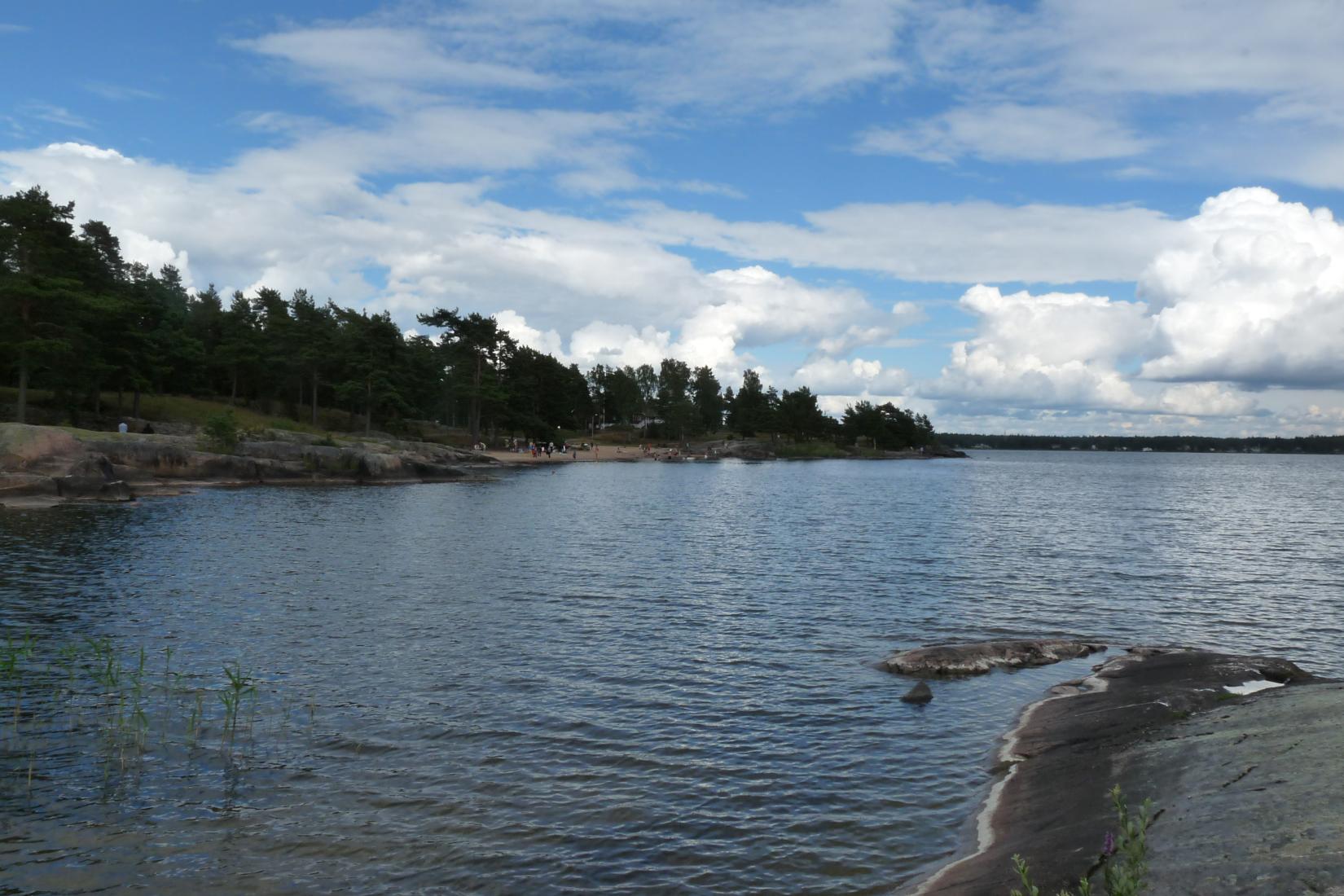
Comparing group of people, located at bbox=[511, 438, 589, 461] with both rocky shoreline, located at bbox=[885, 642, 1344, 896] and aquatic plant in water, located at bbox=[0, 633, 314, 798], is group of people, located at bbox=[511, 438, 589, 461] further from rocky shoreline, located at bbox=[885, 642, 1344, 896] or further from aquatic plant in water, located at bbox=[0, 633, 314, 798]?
rocky shoreline, located at bbox=[885, 642, 1344, 896]

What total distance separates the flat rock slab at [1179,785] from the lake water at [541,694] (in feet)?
3.35

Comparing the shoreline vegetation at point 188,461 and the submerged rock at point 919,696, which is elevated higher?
the shoreline vegetation at point 188,461

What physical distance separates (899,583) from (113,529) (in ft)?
132

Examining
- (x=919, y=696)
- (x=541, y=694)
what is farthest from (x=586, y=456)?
(x=919, y=696)

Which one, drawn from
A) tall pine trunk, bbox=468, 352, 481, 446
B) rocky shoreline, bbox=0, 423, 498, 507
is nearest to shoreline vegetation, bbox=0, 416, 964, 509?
rocky shoreline, bbox=0, 423, 498, 507

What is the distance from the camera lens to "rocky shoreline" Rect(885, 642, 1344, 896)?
852 centimetres

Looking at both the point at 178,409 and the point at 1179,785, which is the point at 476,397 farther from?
the point at 1179,785

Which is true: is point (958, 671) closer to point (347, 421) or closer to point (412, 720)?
point (412, 720)

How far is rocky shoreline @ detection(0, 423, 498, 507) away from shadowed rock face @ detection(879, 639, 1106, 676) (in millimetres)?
55673

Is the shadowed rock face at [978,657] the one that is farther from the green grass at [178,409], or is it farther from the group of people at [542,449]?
the group of people at [542,449]

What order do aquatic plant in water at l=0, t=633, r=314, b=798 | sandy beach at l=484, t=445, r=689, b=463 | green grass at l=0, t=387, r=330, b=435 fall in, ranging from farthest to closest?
sandy beach at l=484, t=445, r=689, b=463, green grass at l=0, t=387, r=330, b=435, aquatic plant in water at l=0, t=633, r=314, b=798

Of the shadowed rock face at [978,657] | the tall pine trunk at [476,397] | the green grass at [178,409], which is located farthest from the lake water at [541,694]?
the tall pine trunk at [476,397]

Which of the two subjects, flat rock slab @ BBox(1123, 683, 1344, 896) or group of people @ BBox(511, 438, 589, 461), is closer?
flat rock slab @ BBox(1123, 683, 1344, 896)

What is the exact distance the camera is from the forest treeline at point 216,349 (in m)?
73.7
